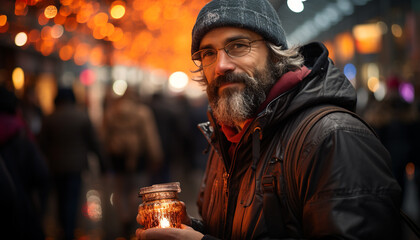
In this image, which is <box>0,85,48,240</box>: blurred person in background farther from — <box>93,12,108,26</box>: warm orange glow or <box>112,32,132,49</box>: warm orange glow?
<box>112,32,132,49</box>: warm orange glow

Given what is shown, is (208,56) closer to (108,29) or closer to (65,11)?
(65,11)

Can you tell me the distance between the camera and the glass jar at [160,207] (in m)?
2.29

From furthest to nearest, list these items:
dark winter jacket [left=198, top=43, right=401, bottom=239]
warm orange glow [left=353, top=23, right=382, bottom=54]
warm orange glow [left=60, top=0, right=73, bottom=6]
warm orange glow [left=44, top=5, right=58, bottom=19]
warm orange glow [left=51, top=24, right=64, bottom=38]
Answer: warm orange glow [left=353, top=23, right=382, bottom=54] < warm orange glow [left=51, top=24, right=64, bottom=38] < warm orange glow [left=60, top=0, right=73, bottom=6] < warm orange glow [left=44, top=5, right=58, bottom=19] < dark winter jacket [left=198, top=43, right=401, bottom=239]

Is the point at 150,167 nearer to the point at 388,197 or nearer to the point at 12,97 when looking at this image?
the point at 12,97

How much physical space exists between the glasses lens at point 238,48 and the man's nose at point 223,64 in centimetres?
3

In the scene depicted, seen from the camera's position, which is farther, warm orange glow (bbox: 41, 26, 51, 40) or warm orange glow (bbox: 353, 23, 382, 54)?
warm orange glow (bbox: 353, 23, 382, 54)

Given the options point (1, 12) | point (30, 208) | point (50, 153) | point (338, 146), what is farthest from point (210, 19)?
→ point (1, 12)

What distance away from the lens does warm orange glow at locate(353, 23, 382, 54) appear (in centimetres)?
1928

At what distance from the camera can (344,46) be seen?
19859 millimetres

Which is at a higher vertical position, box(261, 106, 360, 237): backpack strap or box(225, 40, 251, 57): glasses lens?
box(225, 40, 251, 57): glasses lens

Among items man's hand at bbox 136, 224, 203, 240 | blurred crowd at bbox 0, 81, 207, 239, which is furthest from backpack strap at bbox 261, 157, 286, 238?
blurred crowd at bbox 0, 81, 207, 239

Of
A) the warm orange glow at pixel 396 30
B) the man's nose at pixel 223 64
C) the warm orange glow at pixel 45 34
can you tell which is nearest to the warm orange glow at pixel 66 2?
the warm orange glow at pixel 45 34

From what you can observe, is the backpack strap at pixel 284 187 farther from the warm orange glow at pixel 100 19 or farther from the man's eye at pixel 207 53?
the warm orange glow at pixel 100 19

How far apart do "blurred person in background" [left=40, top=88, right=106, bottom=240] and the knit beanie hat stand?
5595mm
